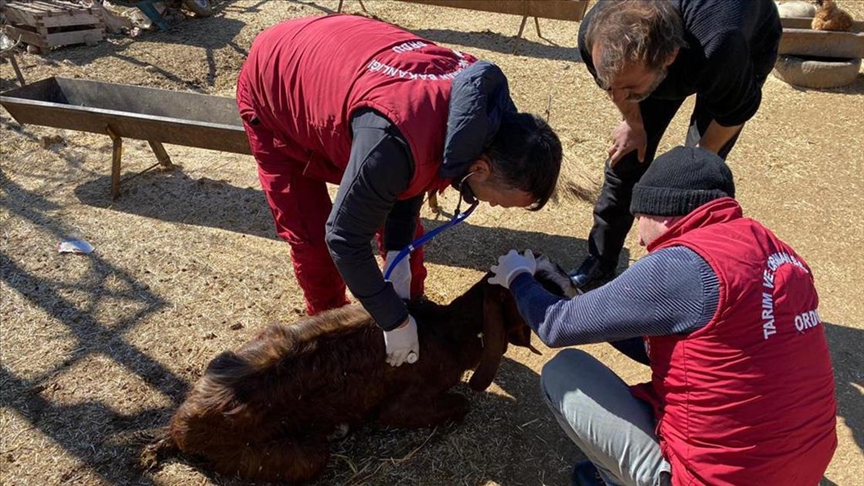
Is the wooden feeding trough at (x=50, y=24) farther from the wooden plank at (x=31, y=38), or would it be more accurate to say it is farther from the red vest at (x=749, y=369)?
the red vest at (x=749, y=369)

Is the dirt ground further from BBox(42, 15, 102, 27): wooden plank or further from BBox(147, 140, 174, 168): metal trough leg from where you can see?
BBox(42, 15, 102, 27): wooden plank

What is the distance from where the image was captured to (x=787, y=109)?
22.8 feet

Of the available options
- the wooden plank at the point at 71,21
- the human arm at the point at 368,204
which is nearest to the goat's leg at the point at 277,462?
the human arm at the point at 368,204

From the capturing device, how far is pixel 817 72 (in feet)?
23.6

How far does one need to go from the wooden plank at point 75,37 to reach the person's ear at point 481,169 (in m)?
8.32

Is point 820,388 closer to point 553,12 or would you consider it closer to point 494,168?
point 494,168

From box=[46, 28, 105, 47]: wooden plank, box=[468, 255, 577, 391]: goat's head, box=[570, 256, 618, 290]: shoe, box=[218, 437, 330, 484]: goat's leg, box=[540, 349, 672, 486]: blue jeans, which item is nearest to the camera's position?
box=[540, 349, 672, 486]: blue jeans

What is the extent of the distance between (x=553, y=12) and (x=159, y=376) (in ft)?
22.8

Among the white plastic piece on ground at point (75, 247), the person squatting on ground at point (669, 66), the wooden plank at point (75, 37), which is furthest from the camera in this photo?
the wooden plank at point (75, 37)

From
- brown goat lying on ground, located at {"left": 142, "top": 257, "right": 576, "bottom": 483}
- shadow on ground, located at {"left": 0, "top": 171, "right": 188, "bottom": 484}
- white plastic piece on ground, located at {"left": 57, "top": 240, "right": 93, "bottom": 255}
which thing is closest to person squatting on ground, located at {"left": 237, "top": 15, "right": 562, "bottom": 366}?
brown goat lying on ground, located at {"left": 142, "top": 257, "right": 576, "bottom": 483}

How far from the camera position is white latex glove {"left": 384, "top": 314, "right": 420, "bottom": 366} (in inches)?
115

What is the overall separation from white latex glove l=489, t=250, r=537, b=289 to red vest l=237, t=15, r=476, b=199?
495 mm

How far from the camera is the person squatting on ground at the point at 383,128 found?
2.30 meters

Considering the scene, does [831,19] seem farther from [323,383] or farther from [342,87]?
[323,383]
